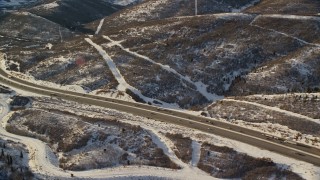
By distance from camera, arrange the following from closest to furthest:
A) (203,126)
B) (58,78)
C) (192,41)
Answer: (203,126), (58,78), (192,41)

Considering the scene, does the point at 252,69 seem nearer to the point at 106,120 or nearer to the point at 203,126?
the point at 203,126

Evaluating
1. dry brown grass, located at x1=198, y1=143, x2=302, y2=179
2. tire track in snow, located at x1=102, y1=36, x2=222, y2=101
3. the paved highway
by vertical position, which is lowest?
dry brown grass, located at x1=198, y1=143, x2=302, y2=179

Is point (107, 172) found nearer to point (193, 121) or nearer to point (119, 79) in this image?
point (193, 121)

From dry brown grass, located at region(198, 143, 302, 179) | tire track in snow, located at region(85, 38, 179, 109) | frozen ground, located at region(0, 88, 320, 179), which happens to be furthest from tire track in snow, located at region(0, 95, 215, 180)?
tire track in snow, located at region(85, 38, 179, 109)

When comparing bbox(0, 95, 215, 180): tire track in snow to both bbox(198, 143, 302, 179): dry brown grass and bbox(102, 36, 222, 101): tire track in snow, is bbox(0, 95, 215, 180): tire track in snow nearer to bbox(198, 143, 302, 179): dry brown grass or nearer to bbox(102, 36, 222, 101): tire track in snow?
bbox(198, 143, 302, 179): dry brown grass

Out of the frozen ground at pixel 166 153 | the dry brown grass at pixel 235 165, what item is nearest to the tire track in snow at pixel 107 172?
the frozen ground at pixel 166 153

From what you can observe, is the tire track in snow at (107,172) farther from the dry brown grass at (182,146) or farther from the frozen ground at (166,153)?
the dry brown grass at (182,146)

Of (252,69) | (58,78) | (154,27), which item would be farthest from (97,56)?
(252,69)

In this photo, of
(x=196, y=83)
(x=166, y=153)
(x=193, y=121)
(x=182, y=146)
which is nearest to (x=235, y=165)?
(x=182, y=146)
